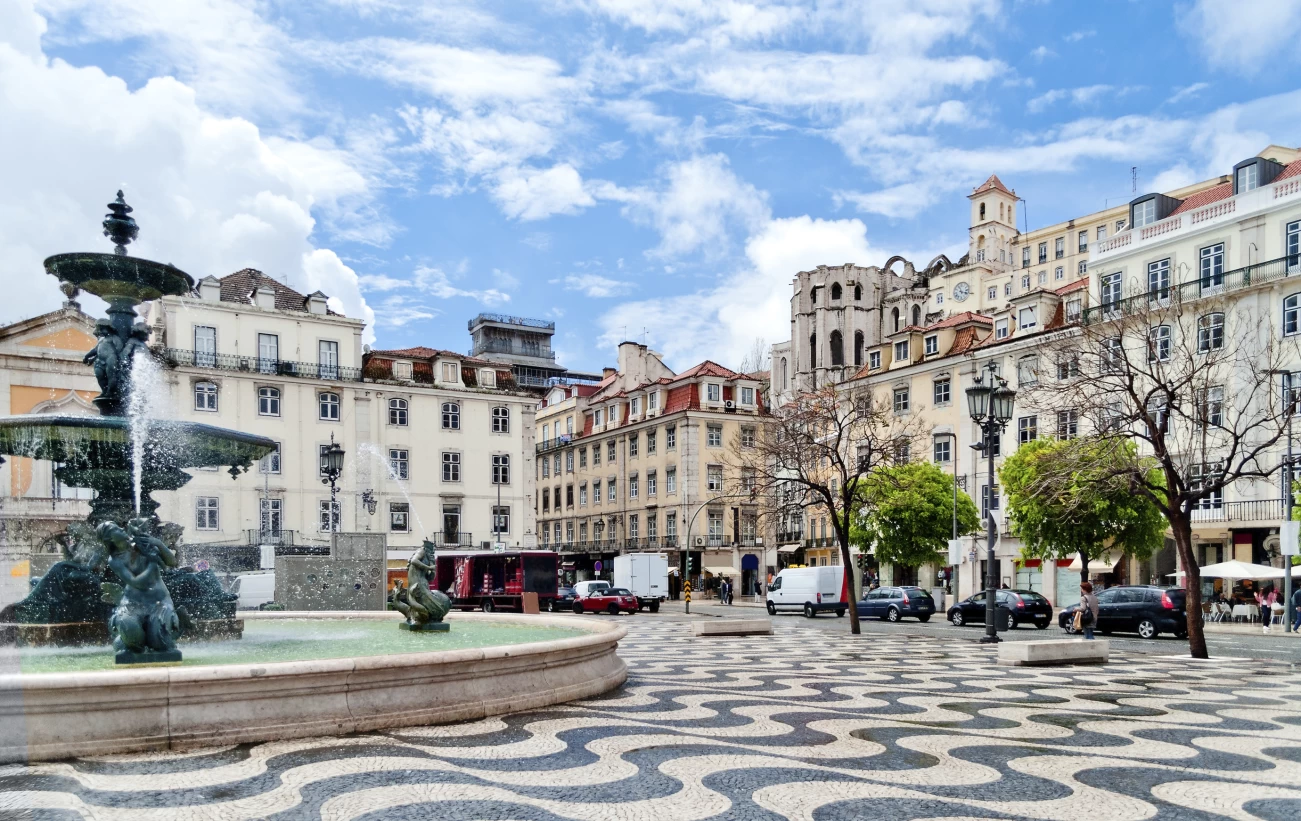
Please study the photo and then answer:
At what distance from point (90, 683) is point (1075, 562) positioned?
41.1 m

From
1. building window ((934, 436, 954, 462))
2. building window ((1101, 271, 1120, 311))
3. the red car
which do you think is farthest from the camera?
building window ((934, 436, 954, 462))

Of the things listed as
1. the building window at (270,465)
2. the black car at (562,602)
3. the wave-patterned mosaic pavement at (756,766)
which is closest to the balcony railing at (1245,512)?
the black car at (562,602)

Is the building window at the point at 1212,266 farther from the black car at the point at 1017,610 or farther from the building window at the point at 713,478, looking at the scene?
the building window at the point at 713,478

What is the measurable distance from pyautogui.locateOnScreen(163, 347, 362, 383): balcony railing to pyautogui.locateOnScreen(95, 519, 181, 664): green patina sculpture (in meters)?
39.7

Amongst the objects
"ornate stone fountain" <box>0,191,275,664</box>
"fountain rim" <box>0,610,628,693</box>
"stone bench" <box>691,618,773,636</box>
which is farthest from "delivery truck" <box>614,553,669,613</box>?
"fountain rim" <box>0,610,628,693</box>

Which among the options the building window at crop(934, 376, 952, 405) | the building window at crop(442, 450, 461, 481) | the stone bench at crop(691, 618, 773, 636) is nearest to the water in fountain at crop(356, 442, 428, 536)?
the building window at crop(442, 450, 461, 481)

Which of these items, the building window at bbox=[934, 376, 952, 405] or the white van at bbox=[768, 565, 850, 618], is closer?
the white van at bbox=[768, 565, 850, 618]

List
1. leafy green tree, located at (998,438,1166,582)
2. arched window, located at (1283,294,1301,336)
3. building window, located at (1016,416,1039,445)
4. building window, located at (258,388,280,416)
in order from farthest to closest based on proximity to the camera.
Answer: building window, located at (258,388,280,416) → building window, located at (1016,416,1039,445) → arched window, located at (1283,294,1301,336) → leafy green tree, located at (998,438,1166,582)

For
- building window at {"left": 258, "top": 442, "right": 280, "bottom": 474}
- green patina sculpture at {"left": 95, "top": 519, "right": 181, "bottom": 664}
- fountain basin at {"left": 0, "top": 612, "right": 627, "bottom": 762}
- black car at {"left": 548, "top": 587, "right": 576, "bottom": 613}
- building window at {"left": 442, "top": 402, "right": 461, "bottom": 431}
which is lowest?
black car at {"left": 548, "top": 587, "right": 576, "bottom": 613}

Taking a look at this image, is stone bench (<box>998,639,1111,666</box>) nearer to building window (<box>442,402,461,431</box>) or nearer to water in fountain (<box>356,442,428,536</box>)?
water in fountain (<box>356,442,428,536</box>)

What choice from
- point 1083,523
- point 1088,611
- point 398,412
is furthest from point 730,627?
point 398,412

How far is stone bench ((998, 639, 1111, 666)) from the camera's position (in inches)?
630

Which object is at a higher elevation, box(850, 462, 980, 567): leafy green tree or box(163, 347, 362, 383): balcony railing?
box(163, 347, 362, 383): balcony railing

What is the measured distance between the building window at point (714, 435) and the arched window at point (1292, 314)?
105 feet
